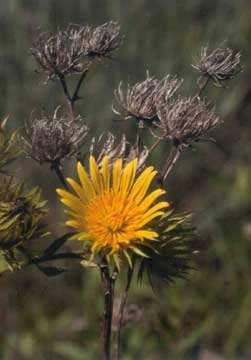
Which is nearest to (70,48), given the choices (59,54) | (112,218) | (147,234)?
(59,54)

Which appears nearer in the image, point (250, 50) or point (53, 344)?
point (53, 344)

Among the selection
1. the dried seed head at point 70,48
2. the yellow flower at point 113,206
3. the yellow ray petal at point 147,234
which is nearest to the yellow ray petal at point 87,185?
the yellow flower at point 113,206

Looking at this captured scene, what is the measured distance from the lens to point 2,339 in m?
4.34

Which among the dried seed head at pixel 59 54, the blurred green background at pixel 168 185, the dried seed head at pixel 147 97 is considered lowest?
the blurred green background at pixel 168 185

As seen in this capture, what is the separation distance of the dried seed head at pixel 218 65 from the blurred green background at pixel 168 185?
1.51 m

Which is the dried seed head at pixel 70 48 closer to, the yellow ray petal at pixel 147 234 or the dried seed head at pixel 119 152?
the dried seed head at pixel 119 152

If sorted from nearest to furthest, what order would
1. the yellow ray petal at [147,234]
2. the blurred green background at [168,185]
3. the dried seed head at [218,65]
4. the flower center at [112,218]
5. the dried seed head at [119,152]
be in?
the yellow ray petal at [147,234] < the flower center at [112,218] < the dried seed head at [119,152] < the dried seed head at [218,65] < the blurred green background at [168,185]

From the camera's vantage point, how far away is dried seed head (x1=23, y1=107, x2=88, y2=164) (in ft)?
8.25

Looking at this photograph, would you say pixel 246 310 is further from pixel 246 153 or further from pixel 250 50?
pixel 250 50

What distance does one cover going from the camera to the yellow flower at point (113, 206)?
7.96 ft

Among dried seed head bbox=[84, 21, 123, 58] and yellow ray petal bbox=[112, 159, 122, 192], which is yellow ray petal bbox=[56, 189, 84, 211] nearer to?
yellow ray petal bbox=[112, 159, 122, 192]

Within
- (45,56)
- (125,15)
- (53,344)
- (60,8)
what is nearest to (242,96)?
(125,15)

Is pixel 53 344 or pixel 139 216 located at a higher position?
pixel 139 216

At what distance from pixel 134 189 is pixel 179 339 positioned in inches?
59.4
